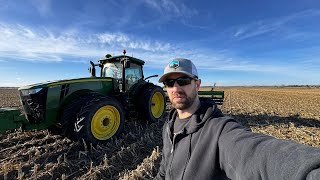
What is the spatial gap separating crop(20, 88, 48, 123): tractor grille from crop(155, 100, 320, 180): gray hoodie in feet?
16.2

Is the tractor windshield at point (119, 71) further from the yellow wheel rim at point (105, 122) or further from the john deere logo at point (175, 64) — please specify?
the john deere logo at point (175, 64)

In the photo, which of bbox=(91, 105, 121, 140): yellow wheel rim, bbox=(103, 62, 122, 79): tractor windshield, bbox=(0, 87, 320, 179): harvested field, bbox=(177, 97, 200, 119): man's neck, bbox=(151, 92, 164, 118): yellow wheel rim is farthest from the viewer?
bbox=(151, 92, 164, 118): yellow wheel rim

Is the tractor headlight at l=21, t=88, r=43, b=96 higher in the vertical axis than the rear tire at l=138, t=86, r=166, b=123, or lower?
higher

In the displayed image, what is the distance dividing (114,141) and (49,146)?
5.25ft

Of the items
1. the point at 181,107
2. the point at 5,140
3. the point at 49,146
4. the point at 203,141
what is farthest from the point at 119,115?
the point at 203,141

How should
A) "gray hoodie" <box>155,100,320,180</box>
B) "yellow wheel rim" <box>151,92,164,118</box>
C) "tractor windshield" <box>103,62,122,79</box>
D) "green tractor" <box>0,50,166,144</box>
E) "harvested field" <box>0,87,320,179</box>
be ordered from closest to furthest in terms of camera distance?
"gray hoodie" <box>155,100,320,180</box> < "harvested field" <box>0,87,320,179</box> < "green tractor" <box>0,50,166,144</box> < "tractor windshield" <box>103,62,122,79</box> < "yellow wheel rim" <box>151,92,164,118</box>

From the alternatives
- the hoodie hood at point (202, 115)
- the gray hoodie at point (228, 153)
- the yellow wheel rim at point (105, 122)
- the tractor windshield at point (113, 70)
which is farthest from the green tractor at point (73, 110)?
the hoodie hood at point (202, 115)

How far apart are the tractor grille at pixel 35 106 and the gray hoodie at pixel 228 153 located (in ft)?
16.2

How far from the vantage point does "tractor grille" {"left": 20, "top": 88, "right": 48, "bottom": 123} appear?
20.4 feet

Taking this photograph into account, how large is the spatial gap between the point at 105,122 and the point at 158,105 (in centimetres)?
361

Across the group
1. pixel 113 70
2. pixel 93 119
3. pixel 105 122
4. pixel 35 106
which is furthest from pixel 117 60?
pixel 35 106

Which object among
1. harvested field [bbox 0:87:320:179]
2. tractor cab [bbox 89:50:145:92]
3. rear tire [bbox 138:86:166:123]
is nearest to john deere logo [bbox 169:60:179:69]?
harvested field [bbox 0:87:320:179]

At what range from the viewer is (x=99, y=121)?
6.72 m

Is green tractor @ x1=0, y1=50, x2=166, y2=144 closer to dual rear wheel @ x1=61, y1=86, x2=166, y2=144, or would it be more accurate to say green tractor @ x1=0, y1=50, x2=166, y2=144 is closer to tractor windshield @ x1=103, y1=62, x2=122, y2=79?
dual rear wheel @ x1=61, y1=86, x2=166, y2=144
